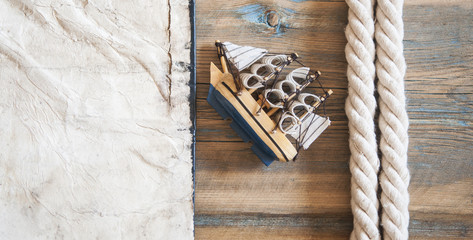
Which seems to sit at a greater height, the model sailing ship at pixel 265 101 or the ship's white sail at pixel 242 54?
the ship's white sail at pixel 242 54

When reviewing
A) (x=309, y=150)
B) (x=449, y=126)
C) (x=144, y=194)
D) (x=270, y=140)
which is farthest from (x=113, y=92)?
(x=449, y=126)

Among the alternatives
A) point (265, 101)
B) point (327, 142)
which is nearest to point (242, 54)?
point (265, 101)

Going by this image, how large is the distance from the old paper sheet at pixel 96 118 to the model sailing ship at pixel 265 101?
9cm

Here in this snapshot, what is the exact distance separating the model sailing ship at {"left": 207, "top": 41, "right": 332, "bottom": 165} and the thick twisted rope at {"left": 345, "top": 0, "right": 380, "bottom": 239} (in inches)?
2.8

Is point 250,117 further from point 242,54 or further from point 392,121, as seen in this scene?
point 392,121

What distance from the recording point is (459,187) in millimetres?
785

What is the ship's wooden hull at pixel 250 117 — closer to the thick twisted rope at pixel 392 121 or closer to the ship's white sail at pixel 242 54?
the ship's white sail at pixel 242 54

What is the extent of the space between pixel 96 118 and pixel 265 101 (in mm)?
380

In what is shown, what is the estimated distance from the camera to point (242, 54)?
2.30ft

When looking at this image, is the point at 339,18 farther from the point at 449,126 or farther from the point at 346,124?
the point at 449,126

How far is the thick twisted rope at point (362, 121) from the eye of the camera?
2.33 feet

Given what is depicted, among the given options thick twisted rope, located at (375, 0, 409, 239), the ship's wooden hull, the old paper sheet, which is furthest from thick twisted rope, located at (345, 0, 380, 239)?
the old paper sheet

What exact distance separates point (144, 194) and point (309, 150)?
396 millimetres

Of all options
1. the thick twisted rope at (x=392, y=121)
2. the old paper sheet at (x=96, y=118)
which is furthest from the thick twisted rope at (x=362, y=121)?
the old paper sheet at (x=96, y=118)
